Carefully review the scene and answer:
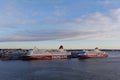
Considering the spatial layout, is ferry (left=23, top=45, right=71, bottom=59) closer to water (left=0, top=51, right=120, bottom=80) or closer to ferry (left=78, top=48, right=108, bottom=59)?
ferry (left=78, top=48, right=108, bottom=59)

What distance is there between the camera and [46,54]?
96500mm

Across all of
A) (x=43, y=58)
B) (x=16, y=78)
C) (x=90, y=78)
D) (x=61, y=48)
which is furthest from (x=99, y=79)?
(x=61, y=48)

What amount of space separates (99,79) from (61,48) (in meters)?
63.7

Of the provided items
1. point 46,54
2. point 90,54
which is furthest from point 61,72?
point 90,54

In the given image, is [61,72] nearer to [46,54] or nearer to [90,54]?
[46,54]

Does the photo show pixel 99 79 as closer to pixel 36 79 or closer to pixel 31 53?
pixel 36 79

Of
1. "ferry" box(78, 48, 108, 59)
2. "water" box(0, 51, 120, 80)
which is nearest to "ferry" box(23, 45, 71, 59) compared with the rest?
"ferry" box(78, 48, 108, 59)

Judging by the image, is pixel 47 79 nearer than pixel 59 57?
Yes

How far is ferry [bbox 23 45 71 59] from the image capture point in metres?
93.3

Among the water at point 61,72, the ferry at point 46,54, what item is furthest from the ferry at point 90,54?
the water at point 61,72

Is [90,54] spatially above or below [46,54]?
below

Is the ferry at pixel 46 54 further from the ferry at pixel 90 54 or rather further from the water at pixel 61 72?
the water at pixel 61 72

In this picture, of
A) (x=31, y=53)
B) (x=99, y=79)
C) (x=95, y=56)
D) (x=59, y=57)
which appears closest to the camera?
(x=99, y=79)

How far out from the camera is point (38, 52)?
311ft
